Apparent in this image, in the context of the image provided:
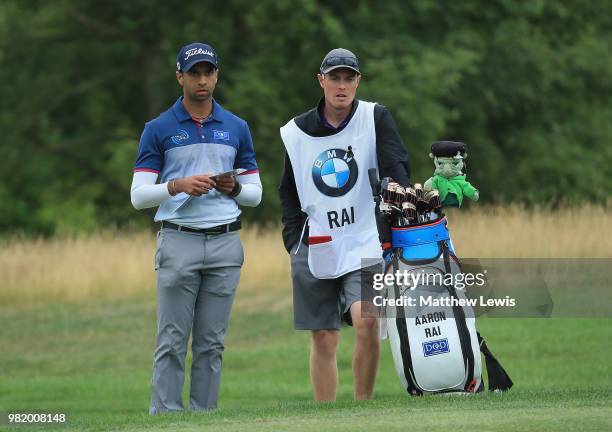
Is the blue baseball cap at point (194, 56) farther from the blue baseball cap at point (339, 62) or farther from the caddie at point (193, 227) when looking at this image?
the blue baseball cap at point (339, 62)

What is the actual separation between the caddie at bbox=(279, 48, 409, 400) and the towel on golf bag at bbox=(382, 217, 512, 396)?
13.6 inches

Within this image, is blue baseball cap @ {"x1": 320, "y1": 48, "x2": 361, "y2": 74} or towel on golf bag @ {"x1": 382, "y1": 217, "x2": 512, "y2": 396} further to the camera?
blue baseball cap @ {"x1": 320, "y1": 48, "x2": 361, "y2": 74}

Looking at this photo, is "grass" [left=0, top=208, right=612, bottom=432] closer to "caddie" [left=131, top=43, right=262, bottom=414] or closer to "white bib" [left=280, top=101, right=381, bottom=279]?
"caddie" [left=131, top=43, right=262, bottom=414]

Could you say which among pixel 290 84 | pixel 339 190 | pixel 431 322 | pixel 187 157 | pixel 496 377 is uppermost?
pixel 290 84

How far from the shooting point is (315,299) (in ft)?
26.4

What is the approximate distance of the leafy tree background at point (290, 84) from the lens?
2738cm

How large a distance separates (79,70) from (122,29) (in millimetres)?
2747

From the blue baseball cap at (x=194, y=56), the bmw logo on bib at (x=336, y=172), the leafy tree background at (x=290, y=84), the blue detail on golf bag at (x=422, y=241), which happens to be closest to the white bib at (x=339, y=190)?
the bmw logo on bib at (x=336, y=172)

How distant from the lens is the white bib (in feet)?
25.6

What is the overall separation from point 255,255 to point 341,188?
1003cm

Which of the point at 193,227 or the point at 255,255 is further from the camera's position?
the point at 255,255

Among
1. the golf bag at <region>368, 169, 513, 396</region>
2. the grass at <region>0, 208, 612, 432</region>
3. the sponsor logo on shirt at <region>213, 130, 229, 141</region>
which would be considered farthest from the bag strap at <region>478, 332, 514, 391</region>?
the sponsor logo on shirt at <region>213, 130, 229, 141</region>

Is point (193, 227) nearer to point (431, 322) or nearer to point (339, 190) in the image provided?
point (339, 190)

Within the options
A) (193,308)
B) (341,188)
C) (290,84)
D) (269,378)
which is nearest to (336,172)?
(341,188)
